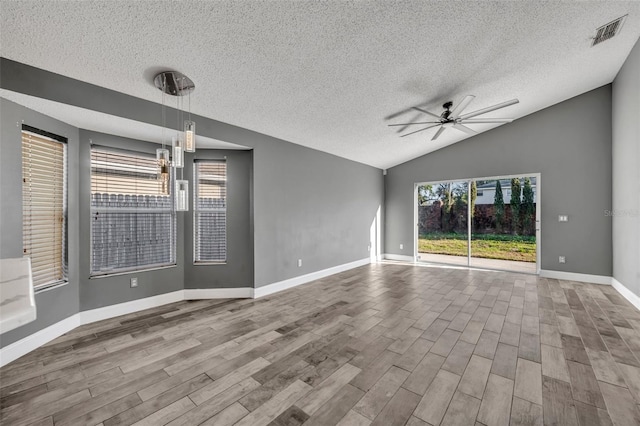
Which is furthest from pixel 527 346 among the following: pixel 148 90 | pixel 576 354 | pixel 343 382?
pixel 148 90

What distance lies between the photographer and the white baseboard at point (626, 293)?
3.50m

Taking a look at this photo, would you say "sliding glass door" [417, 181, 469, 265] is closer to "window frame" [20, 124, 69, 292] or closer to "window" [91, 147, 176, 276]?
"window" [91, 147, 176, 276]

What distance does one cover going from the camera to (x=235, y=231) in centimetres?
407

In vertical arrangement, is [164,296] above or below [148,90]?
below

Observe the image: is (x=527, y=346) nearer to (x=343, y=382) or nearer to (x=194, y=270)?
(x=343, y=382)

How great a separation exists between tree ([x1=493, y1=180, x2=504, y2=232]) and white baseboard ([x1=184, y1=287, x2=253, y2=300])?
17.9 feet

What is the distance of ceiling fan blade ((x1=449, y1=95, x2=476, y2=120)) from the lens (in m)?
3.20

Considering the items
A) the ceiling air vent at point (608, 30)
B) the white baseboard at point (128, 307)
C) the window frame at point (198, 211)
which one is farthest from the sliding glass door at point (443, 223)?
the white baseboard at point (128, 307)

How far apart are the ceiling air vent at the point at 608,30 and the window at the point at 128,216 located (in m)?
5.60

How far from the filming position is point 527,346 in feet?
8.18

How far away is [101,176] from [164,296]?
178cm

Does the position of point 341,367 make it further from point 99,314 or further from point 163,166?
point 99,314

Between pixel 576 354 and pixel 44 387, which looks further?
pixel 576 354

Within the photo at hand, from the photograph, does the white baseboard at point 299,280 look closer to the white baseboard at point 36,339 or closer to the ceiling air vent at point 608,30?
the white baseboard at point 36,339
